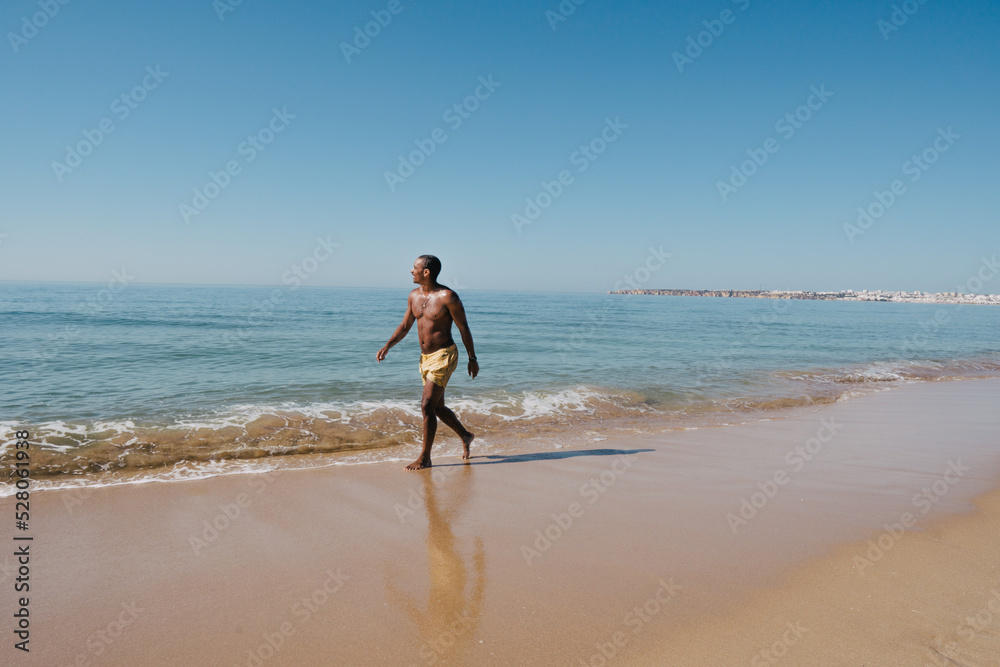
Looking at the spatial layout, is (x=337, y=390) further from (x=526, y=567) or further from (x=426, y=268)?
(x=526, y=567)

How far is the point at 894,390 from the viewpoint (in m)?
10.4

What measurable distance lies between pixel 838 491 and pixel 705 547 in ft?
6.49

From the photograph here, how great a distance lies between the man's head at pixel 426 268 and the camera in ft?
16.5

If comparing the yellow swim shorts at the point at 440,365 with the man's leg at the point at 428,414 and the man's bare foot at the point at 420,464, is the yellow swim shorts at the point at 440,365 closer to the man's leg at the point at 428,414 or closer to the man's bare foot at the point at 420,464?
the man's leg at the point at 428,414

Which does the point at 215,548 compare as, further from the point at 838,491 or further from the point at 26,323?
the point at 26,323

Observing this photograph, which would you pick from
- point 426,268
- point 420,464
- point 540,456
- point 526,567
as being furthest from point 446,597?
point 426,268

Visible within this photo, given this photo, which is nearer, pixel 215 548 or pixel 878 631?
pixel 878 631

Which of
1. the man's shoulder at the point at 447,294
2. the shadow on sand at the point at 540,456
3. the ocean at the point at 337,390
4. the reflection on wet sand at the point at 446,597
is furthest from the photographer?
the ocean at the point at 337,390

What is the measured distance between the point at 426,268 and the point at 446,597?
127 inches

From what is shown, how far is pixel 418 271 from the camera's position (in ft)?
16.6

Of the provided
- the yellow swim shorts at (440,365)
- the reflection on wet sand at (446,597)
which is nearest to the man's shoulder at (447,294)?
the yellow swim shorts at (440,365)

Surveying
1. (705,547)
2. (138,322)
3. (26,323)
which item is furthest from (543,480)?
(26,323)

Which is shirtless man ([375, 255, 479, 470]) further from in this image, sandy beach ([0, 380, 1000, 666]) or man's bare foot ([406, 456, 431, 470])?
sandy beach ([0, 380, 1000, 666])

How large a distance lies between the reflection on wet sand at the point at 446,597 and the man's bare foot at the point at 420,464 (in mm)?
1163
